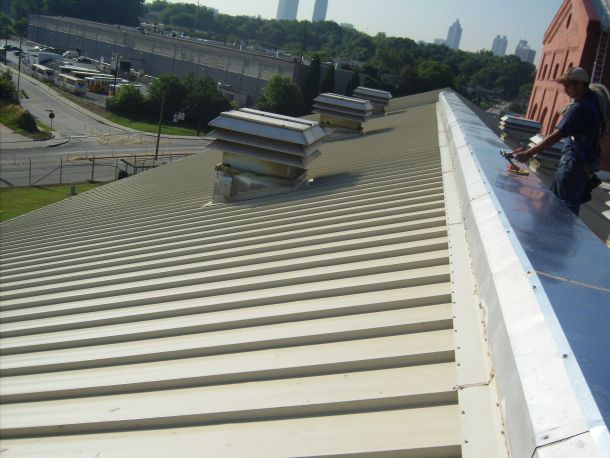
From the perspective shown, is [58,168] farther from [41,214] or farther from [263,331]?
[263,331]

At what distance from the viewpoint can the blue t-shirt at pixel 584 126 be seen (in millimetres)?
5516

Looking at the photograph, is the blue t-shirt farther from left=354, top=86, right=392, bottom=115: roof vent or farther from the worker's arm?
left=354, top=86, right=392, bottom=115: roof vent

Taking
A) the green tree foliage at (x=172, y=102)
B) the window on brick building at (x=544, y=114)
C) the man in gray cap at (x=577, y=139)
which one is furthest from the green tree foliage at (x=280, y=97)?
the man in gray cap at (x=577, y=139)

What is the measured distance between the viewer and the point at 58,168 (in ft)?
119

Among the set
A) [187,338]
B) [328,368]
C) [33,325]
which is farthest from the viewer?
[33,325]

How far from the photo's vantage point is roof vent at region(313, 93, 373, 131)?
49.9ft

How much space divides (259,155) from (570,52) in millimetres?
12391

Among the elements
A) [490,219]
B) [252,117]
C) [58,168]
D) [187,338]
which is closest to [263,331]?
[187,338]

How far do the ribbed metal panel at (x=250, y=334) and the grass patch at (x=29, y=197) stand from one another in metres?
19.6

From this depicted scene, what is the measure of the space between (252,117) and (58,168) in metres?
29.8

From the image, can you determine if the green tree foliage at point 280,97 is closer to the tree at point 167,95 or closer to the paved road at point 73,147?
the paved road at point 73,147

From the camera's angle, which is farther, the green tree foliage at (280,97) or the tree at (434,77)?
the tree at (434,77)

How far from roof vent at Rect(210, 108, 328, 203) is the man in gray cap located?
3.76 meters

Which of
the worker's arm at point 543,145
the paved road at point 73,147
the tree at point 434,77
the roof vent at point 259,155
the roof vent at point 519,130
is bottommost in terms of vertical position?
the paved road at point 73,147
